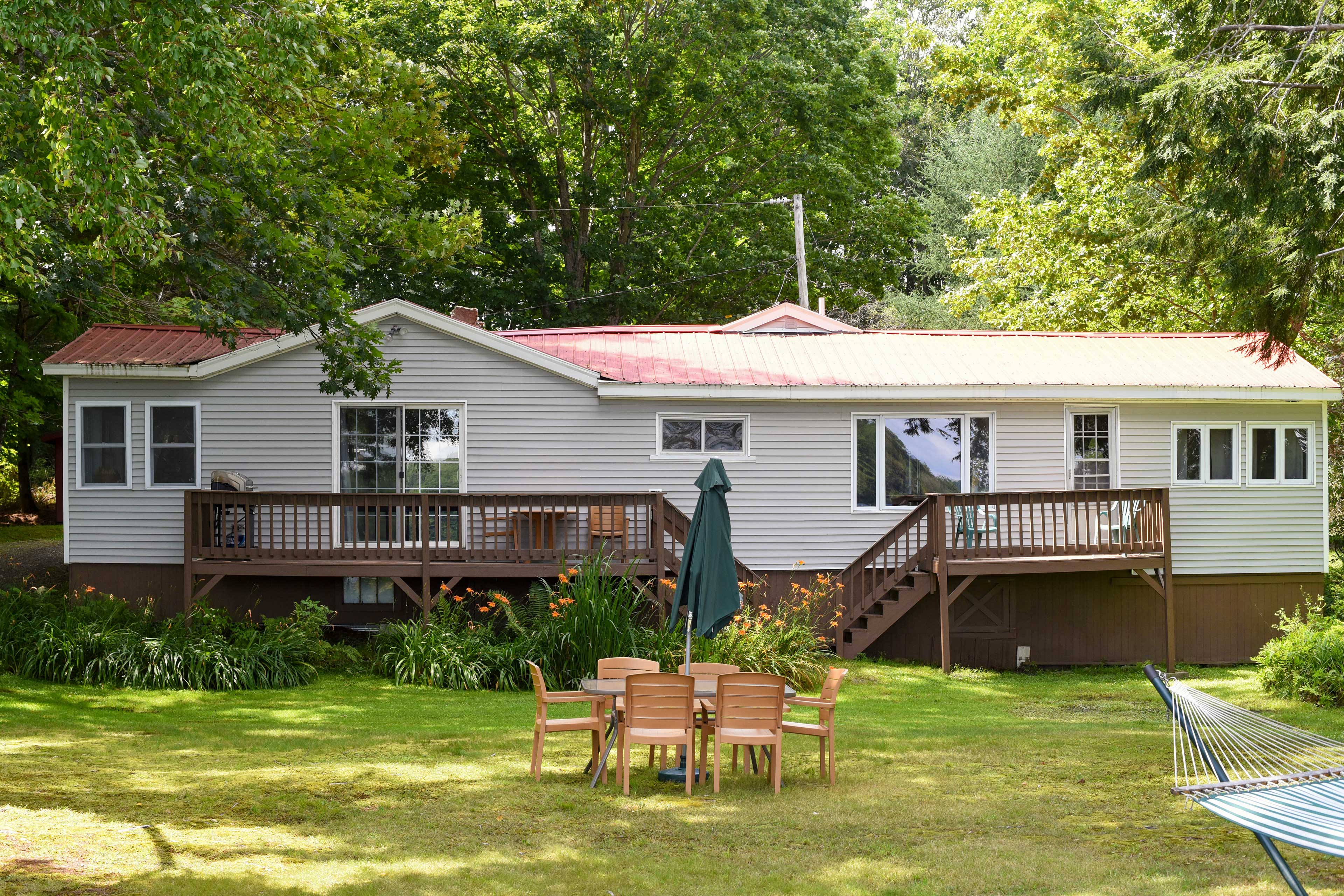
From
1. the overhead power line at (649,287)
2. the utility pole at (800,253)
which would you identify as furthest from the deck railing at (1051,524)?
the overhead power line at (649,287)

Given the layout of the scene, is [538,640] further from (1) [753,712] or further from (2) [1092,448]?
(2) [1092,448]

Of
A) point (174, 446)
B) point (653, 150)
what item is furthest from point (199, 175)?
point (653, 150)

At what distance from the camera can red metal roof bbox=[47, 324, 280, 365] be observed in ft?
50.5

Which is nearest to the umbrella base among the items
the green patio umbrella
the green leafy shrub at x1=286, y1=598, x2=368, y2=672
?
the green patio umbrella

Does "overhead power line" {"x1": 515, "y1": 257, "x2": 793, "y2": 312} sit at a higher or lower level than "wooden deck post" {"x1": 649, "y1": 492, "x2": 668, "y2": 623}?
higher

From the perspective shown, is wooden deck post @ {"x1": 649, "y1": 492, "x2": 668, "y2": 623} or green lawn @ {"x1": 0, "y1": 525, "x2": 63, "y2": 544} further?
green lawn @ {"x1": 0, "y1": 525, "x2": 63, "y2": 544}

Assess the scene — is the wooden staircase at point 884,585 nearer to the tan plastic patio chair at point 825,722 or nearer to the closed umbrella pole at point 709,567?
the closed umbrella pole at point 709,567

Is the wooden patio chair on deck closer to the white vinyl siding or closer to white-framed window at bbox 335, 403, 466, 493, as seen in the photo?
the white vinyl siding

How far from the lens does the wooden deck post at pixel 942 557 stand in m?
15.1

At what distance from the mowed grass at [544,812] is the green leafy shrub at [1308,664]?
1.91ft

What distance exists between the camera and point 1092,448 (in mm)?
17203

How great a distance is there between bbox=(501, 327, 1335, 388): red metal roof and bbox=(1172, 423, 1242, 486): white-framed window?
753 millimetres

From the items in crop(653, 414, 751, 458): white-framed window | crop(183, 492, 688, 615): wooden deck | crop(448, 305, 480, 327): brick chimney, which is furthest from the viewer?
crop(448, 305, 480, 327): brick chimney

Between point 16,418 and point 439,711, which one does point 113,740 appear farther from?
point 16,418
